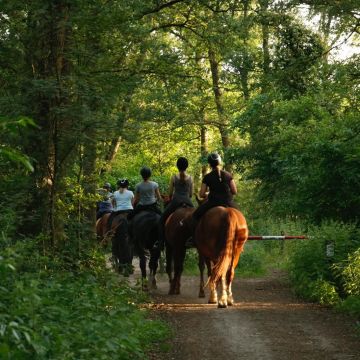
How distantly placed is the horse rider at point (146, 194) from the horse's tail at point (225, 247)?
3.63 metres

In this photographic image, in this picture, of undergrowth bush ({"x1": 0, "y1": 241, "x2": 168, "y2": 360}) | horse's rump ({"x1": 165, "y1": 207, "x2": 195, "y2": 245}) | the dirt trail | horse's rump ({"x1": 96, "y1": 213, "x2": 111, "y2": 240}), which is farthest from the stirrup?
horse's rump ({"x1": 96, "y1": 213, "x2": 111, "y2": 240})

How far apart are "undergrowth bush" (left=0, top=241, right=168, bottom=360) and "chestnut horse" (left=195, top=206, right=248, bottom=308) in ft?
6.22

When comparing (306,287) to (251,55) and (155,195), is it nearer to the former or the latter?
(155,195)

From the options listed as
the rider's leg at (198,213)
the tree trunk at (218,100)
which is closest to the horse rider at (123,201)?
the rider's leg at (198,213)

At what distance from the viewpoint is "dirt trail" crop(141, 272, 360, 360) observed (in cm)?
905

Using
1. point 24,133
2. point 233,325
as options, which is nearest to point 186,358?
point 233,325

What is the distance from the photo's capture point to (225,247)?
12711 millimetres

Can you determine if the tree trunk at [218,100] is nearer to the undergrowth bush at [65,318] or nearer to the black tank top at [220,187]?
the black tank top at [220,187]

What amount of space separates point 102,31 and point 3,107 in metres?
3.25

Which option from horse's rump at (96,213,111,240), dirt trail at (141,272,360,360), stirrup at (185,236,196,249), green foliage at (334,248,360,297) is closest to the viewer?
dirt trail at (141,272,360,360)

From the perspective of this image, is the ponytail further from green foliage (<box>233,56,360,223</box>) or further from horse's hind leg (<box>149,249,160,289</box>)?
green foliage (<box>233,56,360,223</box>)

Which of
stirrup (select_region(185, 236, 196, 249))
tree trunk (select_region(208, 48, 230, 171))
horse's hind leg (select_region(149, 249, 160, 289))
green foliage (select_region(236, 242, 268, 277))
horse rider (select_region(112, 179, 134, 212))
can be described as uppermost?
tree trunk (select_region(208, 48, 230, 171))

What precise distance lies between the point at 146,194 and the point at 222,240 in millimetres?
3772

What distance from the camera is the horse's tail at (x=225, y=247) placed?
41.6 ft
